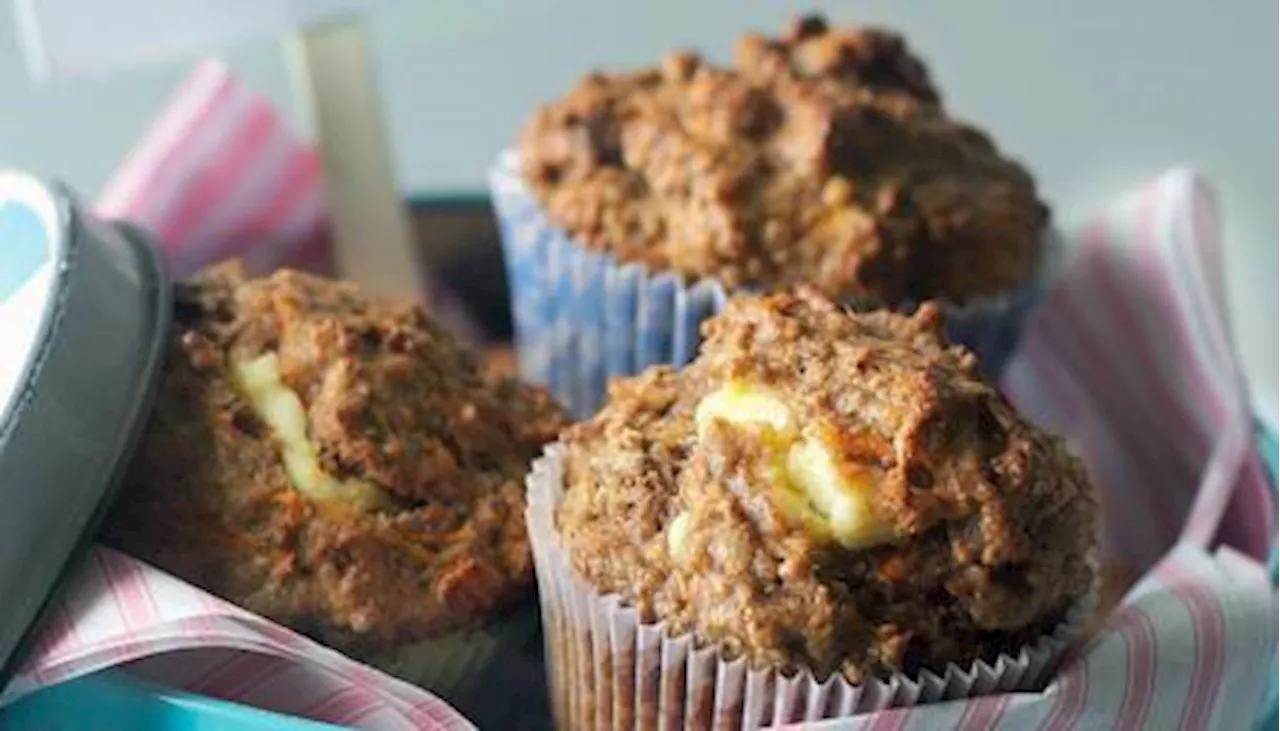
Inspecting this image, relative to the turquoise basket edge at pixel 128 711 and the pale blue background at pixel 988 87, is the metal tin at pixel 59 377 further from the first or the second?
the pale blue background at pixel 988 87

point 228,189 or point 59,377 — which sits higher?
point 59,377

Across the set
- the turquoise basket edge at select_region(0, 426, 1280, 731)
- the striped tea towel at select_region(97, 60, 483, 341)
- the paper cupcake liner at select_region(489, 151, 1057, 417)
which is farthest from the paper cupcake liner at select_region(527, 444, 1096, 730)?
the striped tea towel at select_region(97, 60, 483, 341)

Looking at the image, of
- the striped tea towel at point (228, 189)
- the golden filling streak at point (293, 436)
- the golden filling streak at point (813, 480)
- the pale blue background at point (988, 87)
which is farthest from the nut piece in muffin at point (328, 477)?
the pale blue background at point (988, 87)

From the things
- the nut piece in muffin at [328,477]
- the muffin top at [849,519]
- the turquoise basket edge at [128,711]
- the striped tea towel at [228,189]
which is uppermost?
the muffin top at [849,519]

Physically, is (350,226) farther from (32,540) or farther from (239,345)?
(32,540)

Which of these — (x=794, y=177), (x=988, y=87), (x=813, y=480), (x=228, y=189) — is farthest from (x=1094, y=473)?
(x=988, y=87)

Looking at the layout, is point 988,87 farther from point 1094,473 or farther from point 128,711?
point 128,711

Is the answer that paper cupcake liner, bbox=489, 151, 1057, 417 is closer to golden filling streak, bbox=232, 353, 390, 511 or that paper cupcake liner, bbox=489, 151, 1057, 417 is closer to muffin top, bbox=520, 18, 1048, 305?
Result: muffin top, bbox=520, 18, 1048, 305

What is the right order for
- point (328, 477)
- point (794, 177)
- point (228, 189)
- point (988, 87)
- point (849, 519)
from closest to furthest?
point (849, 519)
point (328, 477)
point (794, 177)
point (228, 189)
point (988, 87)

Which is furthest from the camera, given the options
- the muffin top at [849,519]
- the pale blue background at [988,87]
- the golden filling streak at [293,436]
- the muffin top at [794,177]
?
the pale blue background at [988,87]
